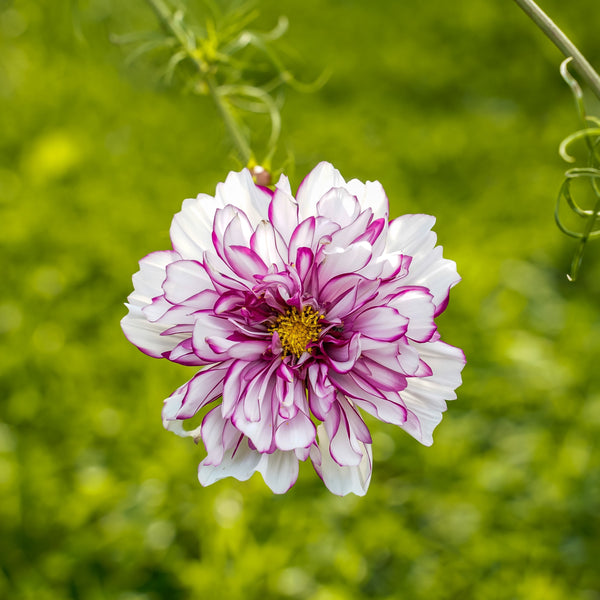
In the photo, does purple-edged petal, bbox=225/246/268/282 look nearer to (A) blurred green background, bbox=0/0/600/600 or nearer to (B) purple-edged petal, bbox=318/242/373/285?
(B) purple-edged petal, bbox=318/242/373/285

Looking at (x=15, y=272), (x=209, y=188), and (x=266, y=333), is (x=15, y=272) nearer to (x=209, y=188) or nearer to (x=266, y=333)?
(x=209, y=188)

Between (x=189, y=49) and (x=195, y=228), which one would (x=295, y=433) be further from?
(x=189, y=49)

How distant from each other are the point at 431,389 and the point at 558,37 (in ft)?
0.70

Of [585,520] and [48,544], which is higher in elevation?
[48,544]

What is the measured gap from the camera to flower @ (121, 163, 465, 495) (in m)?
0.41

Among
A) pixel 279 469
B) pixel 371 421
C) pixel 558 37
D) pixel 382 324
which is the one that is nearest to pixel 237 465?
pixel 279 469

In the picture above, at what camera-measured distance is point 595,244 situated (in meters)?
1.63

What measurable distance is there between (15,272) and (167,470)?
556 millimetres

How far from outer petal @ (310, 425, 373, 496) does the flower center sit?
0.18 feet

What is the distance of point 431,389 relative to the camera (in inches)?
17.7

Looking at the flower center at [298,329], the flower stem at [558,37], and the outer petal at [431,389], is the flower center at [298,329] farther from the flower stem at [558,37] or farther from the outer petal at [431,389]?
→ the flower stem at [558,37]

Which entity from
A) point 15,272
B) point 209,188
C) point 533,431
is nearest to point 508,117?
point 209,188

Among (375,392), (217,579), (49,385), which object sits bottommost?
(217,579)

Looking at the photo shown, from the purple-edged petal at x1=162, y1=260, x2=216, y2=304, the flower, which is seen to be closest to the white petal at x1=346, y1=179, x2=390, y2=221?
the flower
